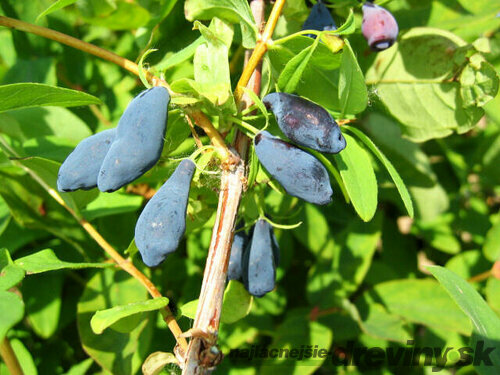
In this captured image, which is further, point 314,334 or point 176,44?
point 314,334

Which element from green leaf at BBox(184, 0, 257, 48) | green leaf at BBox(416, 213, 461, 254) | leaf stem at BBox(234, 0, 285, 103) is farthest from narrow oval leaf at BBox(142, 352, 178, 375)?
green leaf at BBox(416, 213, 461, 254)

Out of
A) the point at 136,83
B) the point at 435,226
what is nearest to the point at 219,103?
the point at 136,83

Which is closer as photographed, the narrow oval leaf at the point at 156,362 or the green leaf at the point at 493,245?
the narrow oval leaf at the point at 156,362

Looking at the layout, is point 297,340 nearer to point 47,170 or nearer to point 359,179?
point 359,179

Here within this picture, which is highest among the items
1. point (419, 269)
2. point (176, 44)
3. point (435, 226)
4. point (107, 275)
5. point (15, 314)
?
point (176, 44)

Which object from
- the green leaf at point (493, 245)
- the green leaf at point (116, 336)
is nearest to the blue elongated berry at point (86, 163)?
the green leaf at point (116, 336)

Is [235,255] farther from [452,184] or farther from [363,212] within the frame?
[452,184]

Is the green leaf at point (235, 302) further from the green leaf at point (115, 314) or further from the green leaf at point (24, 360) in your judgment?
the green leaf at point (24, 360)
